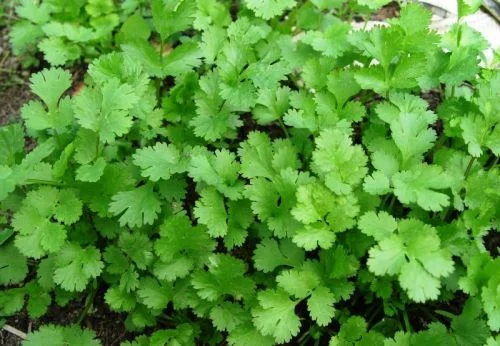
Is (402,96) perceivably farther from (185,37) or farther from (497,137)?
(185,37)

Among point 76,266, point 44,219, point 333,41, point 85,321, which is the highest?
point 333,41

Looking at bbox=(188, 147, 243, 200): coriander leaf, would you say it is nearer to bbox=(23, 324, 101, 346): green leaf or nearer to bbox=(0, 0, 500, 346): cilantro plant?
bbox=(0, 0, 500, 346): cilantro plant

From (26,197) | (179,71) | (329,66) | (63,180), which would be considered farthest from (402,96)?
(26,197)

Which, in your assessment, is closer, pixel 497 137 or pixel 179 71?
pixel 497 137

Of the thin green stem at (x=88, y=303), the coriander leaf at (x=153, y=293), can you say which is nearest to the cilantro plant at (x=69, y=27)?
the thin green stem at (x=88, y=303)

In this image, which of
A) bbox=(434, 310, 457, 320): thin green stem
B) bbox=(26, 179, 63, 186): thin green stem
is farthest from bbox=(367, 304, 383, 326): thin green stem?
bbox=(26, 179, 63, 186): thin green stem

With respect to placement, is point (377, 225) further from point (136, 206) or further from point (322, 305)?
point (136, 206)

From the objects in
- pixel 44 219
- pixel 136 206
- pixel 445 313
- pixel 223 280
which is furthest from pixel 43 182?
pixel 445 313

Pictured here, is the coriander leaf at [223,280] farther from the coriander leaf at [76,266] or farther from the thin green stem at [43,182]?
the thin green stem at [43,182]

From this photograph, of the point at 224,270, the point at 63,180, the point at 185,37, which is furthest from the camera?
the point at 185,37
